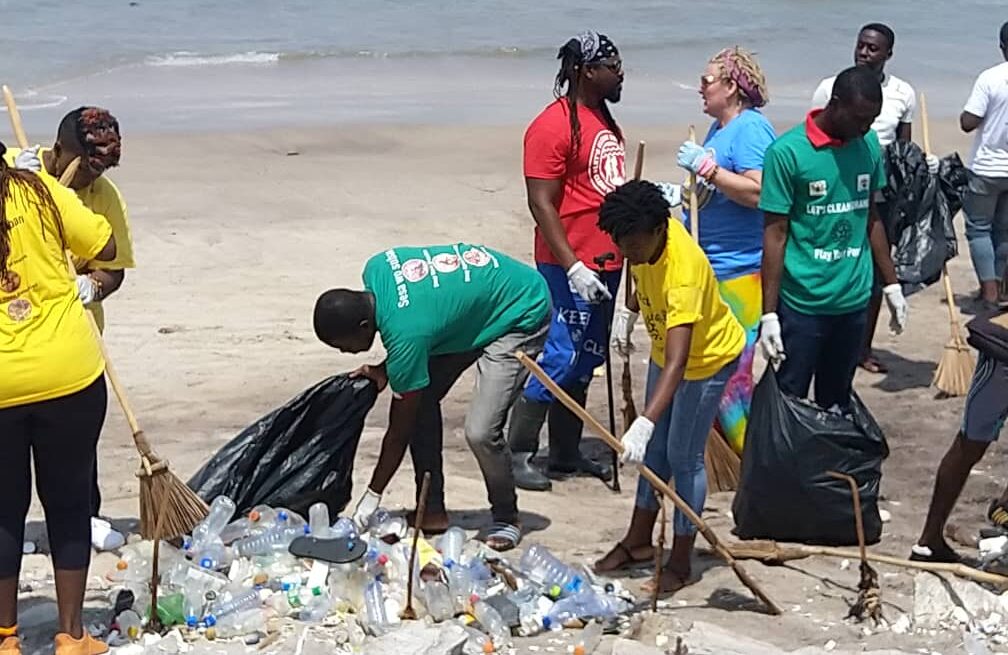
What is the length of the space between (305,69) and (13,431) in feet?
53.6

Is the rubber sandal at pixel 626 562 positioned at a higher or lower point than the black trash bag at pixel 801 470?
lower

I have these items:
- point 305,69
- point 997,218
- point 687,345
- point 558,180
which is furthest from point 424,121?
point 687,345

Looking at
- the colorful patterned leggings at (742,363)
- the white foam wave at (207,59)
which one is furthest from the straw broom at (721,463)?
the white foam wave at (207,59)

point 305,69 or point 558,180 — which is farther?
point 305,69

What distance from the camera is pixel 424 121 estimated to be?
1577cm

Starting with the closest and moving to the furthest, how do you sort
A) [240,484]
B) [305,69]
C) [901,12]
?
1. [240,484]
2. [305,69]
3. [901,12]

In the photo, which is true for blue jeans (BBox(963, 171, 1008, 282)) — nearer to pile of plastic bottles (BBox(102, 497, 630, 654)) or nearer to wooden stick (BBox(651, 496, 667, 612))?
wooden stick (BBox(651, 496, 667, 612))

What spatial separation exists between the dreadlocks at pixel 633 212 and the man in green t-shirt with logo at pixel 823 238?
0.97 m

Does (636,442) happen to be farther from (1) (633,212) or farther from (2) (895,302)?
(2) (895,302)

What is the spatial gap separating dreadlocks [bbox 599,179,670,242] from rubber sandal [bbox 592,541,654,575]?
1236mm

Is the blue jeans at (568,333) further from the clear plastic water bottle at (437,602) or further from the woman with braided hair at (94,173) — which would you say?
the woman with braided hair at (94,173)

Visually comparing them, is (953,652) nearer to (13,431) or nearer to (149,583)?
(149,583)

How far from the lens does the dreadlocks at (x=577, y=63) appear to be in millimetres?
6004

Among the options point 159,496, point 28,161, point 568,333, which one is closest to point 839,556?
point 568,333
